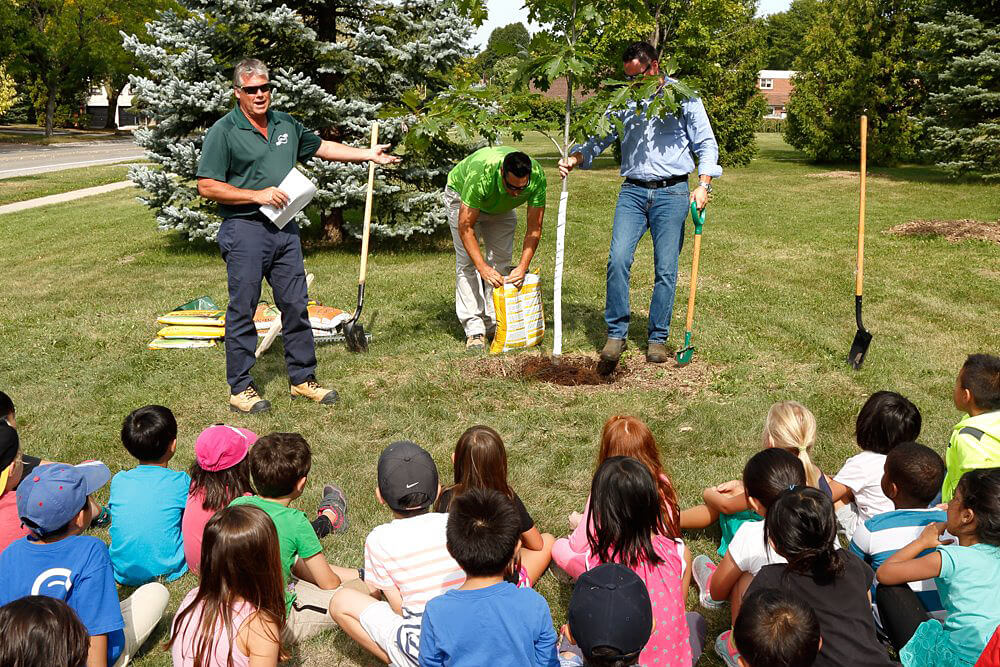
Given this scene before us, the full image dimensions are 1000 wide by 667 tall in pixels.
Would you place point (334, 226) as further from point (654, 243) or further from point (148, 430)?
point (148, 430)

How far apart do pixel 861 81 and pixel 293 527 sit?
2223 cm

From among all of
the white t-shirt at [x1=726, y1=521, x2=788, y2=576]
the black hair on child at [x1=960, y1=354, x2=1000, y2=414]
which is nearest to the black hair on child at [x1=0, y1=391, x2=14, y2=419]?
the white t-shirt at [x1=726, y1=521, x2=788, y2=576]

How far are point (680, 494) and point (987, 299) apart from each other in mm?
5450

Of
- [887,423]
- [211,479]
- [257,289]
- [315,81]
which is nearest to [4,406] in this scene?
[211,479]

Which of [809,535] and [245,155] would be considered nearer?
[809,535]

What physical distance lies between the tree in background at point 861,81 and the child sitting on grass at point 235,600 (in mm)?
21784

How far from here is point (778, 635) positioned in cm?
A: 233

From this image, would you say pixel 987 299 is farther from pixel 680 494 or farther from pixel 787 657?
pixel 787 657

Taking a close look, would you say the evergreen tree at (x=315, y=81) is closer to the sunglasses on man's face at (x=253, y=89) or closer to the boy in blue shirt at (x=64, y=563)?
the sunglasses on man's face at (x=253, y=89)

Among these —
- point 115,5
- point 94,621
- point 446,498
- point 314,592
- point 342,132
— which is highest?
point 115,5

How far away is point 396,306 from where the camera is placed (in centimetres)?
835

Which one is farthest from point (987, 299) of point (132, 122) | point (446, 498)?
point (132, 122)

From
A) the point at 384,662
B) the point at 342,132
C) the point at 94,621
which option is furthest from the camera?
the point at 342,132

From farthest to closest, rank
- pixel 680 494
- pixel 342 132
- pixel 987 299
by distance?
pixel 342 132 → pixel 987 299 → pixel 680 494
